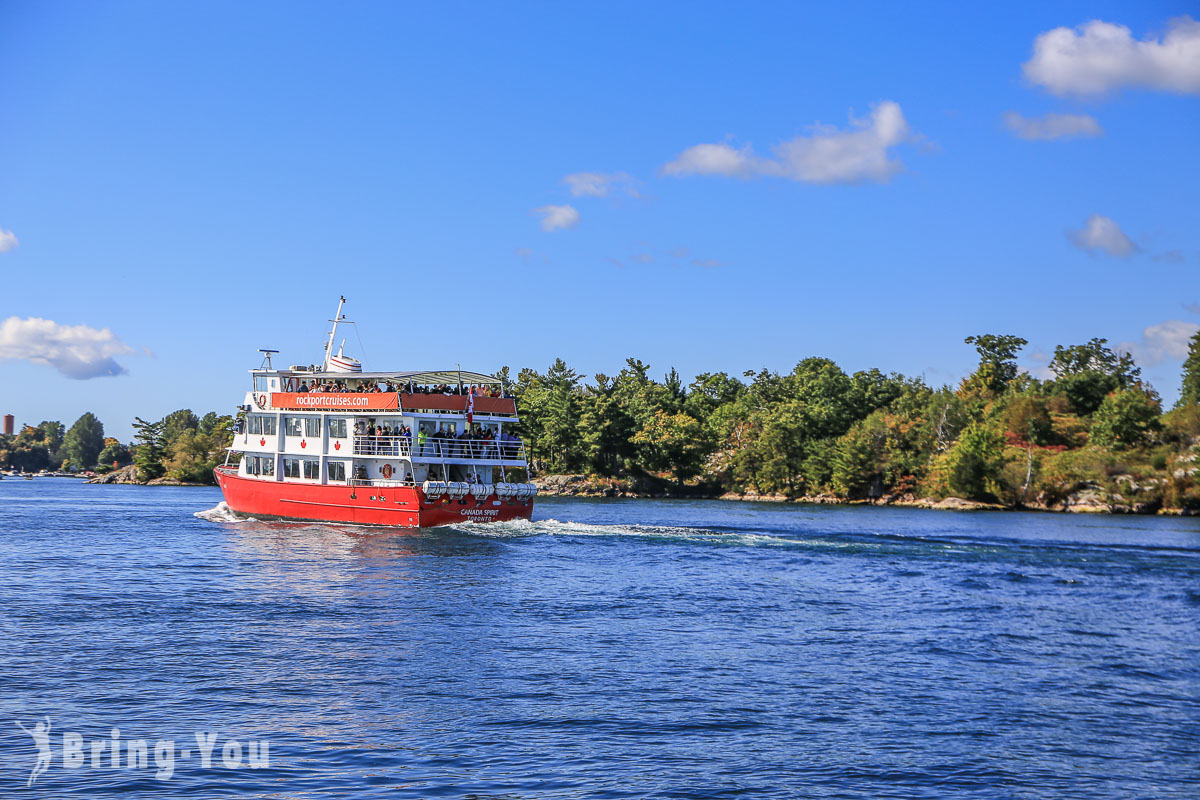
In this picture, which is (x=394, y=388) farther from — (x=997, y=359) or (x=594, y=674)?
(x=997, y=359)

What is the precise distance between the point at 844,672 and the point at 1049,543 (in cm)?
3670

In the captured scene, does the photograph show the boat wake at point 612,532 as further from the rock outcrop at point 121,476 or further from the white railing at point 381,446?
the rock outcrop at point 121,476

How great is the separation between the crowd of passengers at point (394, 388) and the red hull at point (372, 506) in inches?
224

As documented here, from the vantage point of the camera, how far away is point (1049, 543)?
2196 inches

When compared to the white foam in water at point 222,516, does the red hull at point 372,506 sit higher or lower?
higher

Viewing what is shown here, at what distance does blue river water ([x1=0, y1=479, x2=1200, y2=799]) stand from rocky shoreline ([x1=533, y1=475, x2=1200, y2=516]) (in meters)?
49.7

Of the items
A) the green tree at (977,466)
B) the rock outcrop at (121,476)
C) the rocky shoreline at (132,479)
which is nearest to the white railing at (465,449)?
the green tree at (977,466)

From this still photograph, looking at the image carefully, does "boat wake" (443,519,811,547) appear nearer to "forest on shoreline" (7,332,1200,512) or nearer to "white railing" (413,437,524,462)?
"white railing" (413,437,524,462)

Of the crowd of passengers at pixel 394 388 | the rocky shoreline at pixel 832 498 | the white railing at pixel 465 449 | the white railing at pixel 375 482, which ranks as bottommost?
the rocky shoreline at pixel 832 498

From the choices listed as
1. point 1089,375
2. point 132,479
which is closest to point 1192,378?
point 1089,375

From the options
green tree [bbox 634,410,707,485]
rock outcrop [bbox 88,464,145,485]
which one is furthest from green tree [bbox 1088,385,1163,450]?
rock outcrop [bbox 88,464,145,485]

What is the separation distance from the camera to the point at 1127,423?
98.6 meters

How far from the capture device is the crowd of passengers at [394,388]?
5572cm

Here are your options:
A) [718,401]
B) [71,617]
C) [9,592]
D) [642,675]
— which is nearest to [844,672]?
[642,675]
